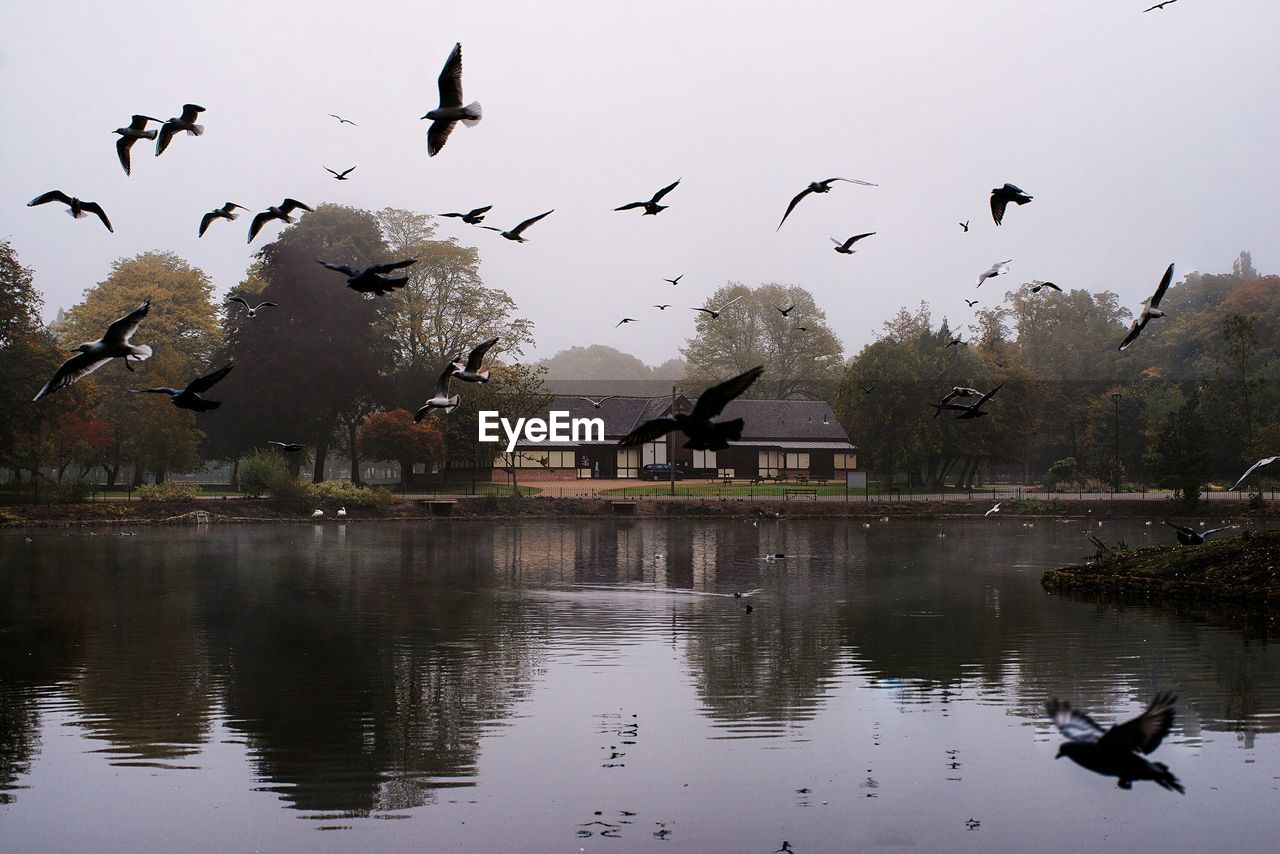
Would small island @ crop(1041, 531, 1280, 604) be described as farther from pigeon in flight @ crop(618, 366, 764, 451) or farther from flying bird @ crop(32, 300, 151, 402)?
flying bird @ crop(32, 300, 151, 402)

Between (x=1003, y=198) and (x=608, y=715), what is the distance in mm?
9372

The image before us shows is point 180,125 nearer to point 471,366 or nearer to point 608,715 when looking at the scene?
point 471,366

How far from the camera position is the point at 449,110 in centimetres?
1302

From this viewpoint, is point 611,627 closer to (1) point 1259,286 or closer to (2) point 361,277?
(2) point 361,277

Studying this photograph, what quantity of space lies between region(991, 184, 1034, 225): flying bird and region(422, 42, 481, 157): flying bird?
662cm

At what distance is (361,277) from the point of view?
11.4 meters

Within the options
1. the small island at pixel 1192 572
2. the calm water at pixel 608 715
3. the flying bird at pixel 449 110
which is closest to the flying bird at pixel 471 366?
the flying bird at pixel 449 110

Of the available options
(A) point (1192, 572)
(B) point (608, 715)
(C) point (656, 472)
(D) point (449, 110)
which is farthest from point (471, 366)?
(C) point (656, 472)

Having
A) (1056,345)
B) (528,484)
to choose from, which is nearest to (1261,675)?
(528,484)

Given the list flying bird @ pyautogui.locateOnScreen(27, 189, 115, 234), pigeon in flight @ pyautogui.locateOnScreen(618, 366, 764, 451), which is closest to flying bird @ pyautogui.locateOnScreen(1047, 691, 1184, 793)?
pigeon in flight @ pyautogui.locateOnScreen(618, 366, 764, 451)

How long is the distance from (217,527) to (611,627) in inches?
1646

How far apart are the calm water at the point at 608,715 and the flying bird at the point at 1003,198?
23.3 feet

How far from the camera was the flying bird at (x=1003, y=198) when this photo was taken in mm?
14523

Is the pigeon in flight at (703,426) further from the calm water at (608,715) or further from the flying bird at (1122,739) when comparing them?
the calm water at (608,715)
